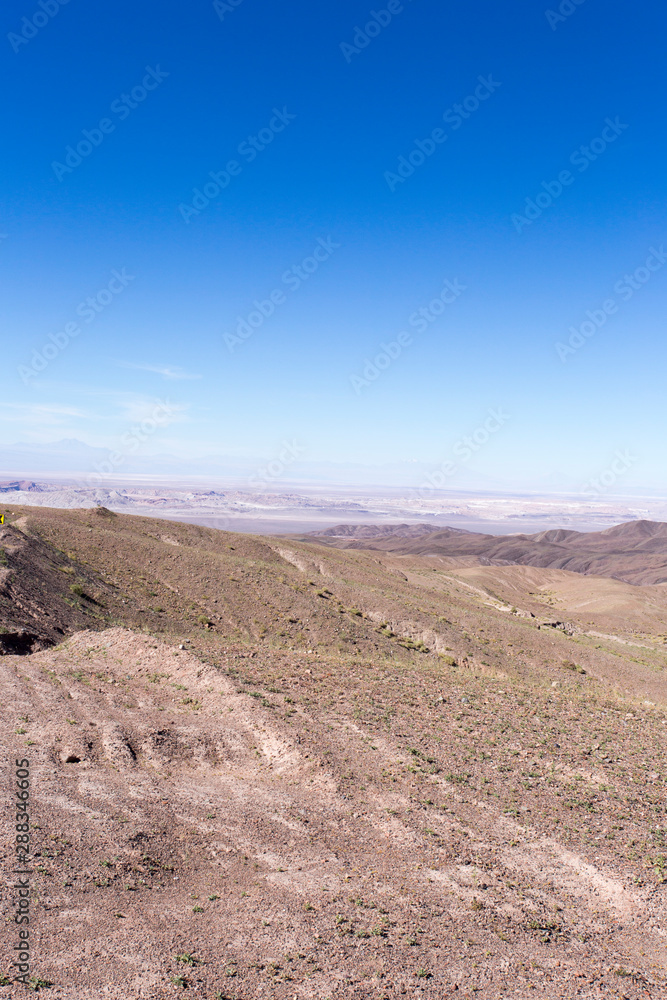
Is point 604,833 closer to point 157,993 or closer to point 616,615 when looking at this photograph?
point 157,993

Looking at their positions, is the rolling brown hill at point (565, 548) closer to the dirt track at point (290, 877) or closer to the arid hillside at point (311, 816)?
the arid hillside at point (311, 816)

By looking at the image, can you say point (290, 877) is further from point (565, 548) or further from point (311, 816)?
point (565, 548)

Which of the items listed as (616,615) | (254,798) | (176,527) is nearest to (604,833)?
(254,798)

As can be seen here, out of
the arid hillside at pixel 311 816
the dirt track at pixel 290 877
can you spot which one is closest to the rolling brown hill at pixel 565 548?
the arid hillside at pixel 311 816

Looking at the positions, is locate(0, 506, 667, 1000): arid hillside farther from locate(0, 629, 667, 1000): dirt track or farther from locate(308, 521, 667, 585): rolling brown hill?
locate(308, 521, 667, 585): rolling brown hill

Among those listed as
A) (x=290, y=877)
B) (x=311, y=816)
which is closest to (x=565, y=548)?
(x=311, y=816)
